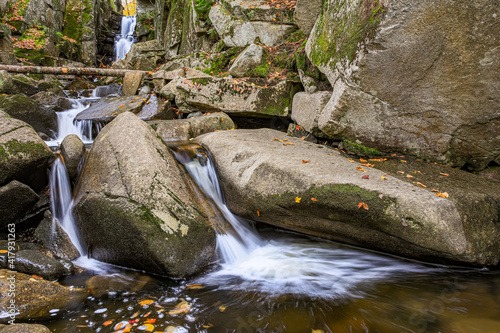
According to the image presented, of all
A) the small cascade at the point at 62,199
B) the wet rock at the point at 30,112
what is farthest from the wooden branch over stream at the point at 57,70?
the small cascade at the point at 62,199

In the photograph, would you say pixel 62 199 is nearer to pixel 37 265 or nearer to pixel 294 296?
pixel 37 265

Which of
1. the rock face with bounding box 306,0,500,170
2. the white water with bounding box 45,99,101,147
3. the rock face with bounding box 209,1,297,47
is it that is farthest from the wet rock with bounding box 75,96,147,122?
the rock face with bounding box 306,0,500,170

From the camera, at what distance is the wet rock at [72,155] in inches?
183

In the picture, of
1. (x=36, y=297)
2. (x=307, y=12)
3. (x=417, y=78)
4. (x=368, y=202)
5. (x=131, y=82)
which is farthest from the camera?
(x=131, y=82)

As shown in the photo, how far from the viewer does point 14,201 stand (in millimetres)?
3965

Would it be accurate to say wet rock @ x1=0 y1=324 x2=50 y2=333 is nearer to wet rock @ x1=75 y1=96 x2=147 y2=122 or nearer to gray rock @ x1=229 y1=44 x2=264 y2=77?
wet rock @ x1=75 y1=96 x2=147 y2=122

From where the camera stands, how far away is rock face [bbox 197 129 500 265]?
324 cm

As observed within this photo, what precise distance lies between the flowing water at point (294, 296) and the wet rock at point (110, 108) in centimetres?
538

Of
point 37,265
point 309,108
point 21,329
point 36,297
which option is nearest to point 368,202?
point 309,108

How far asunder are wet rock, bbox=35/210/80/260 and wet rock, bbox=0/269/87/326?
3.20 ft

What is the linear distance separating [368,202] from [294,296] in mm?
1507

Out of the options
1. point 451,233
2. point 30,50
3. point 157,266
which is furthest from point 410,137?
point 30,50

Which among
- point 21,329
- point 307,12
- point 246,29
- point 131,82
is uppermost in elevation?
point 246,29

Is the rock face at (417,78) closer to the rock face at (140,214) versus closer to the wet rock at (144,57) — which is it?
the rock face at (140,214)
